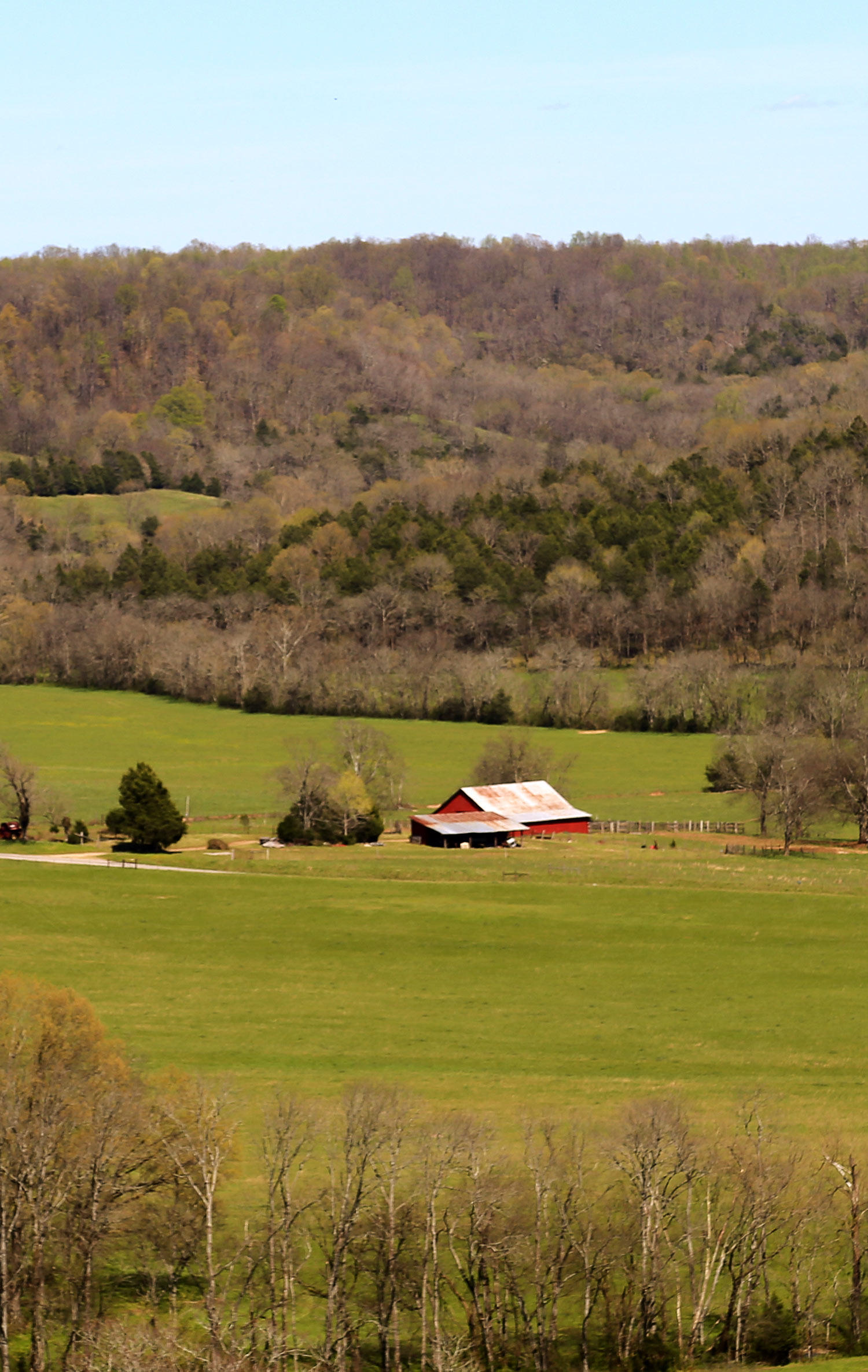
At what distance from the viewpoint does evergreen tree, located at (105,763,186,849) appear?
70938 millimetres

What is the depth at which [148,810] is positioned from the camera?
7106cm

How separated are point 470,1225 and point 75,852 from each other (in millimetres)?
45424

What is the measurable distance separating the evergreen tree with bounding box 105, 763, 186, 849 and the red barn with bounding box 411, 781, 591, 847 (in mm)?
11679

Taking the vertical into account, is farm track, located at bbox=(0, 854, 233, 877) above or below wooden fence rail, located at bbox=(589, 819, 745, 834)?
below

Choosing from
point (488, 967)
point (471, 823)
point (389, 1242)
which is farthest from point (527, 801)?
point (389, 1242)

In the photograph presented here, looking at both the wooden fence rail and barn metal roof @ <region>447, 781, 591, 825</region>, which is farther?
the wooden fence rail

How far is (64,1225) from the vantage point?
1155 inches

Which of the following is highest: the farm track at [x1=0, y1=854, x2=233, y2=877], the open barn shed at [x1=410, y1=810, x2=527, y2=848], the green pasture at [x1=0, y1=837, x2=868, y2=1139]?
the open barn shed at [x1=410, y1=810, x2=527, y2=848]

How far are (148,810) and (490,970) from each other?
76.8 feet

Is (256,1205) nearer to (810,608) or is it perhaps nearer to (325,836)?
(325,836)

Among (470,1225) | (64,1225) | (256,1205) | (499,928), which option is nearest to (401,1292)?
(470,1225)

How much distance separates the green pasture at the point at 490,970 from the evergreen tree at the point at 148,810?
4386 millimetres

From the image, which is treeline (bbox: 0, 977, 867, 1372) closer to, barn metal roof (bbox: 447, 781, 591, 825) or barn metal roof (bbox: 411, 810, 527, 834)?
barn metal roof (bbox: 411, 810, 527, 834)

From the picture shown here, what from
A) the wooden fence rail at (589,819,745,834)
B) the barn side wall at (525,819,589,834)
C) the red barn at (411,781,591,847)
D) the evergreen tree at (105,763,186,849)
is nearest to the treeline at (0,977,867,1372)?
the evergreen tree at (105,763,186,849)
